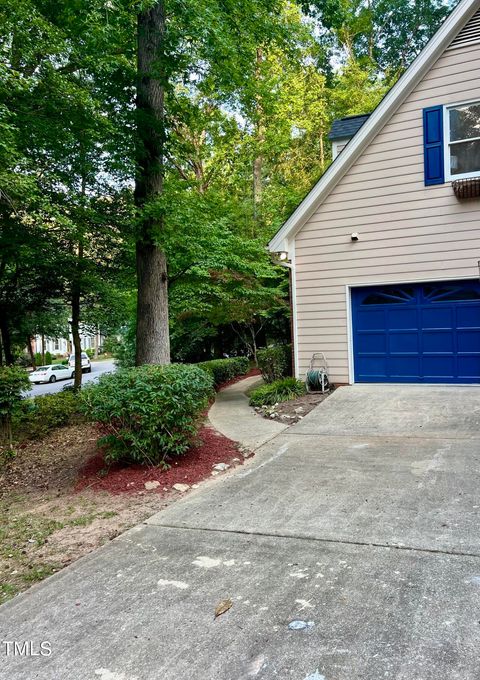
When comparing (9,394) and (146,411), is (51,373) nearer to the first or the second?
(9,394)

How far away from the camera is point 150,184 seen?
8.12m

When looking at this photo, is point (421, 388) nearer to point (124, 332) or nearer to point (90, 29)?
point (90, 29)

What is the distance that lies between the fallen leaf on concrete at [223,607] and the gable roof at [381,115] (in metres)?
8.16

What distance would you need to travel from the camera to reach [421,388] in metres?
9.04

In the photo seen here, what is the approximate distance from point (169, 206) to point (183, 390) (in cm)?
347

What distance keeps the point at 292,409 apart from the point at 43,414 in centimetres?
484

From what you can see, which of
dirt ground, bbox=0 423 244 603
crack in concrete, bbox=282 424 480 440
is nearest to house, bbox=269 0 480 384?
crack in concrete, bbox=282 424 480 440

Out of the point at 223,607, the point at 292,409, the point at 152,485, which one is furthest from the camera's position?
the point at 292,409

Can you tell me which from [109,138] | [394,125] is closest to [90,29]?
[109,138]

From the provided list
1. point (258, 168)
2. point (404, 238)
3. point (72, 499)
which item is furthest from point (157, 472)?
point (258, 168)

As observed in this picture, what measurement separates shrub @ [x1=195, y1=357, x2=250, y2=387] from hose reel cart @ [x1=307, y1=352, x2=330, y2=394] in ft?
10.1

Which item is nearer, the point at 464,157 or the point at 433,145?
the point at 464,157

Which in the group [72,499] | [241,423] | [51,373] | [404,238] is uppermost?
[404,238]

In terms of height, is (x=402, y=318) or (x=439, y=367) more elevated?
(x=402, y=318)
